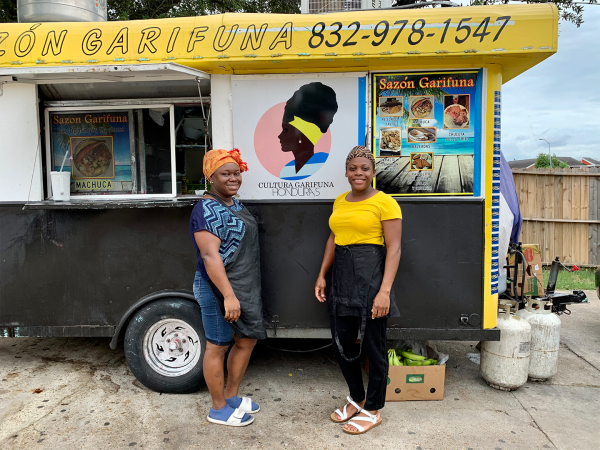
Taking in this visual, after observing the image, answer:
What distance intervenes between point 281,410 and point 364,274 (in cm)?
136

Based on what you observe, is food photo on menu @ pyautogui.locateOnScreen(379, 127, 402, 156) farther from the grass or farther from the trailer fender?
the grass

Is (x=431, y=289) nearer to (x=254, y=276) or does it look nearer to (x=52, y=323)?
(x=254, y=276)

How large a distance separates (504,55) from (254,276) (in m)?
2.43

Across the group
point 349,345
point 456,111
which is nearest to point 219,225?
point 349,345

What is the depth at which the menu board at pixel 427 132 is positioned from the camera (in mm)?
3469

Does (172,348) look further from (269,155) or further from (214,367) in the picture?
(269,155)

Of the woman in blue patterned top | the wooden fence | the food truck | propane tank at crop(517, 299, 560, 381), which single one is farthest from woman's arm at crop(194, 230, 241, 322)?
the wooden fence

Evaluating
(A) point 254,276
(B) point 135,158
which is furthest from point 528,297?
(B) point 135,158

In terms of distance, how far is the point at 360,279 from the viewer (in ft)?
10.1

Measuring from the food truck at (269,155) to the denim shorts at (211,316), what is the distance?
1.75ft

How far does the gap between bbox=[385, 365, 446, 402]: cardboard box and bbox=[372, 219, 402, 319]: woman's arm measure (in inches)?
35.8

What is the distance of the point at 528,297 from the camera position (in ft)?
13.7

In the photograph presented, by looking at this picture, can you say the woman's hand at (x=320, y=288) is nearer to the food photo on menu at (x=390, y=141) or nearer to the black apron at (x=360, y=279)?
the black apron at (x=360, y=279)

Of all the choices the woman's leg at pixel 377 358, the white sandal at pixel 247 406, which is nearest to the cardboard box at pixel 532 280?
the woman's leg at pixel 377 358
